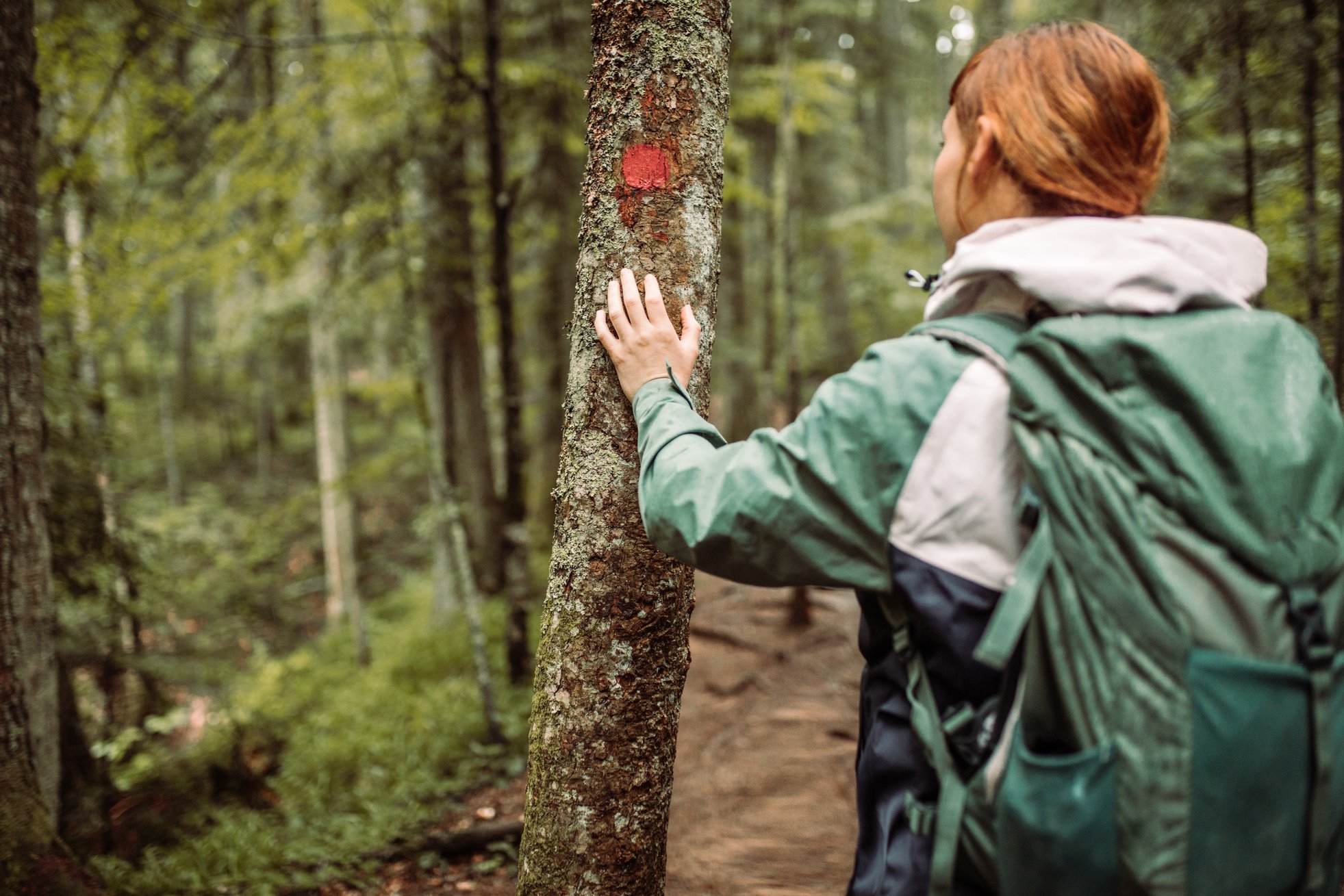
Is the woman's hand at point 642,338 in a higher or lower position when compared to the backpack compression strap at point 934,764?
higher

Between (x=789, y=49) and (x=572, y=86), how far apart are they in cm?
210

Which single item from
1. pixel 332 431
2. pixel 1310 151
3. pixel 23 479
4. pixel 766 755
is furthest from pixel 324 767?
pixel 1310 151

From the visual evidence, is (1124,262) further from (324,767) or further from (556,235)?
(556,235)

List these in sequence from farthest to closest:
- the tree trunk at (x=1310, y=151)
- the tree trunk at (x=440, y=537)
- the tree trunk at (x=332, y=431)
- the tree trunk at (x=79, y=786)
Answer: the tree trunk at (x=440, y=537)
the tree trunk at (x=332, y=431)
the tree trunk at (x=1310, y=151)
the tree trunk at (x=79, y=786)

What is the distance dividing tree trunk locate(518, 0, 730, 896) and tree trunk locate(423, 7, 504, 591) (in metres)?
4.10

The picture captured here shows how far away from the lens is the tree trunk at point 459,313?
6477 millimetres

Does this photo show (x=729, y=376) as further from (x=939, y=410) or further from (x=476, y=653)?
(x=939, y=410)

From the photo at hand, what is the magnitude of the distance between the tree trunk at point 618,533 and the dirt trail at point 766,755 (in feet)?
4.74

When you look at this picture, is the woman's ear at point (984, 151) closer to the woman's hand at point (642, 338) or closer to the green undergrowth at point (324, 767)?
the woman's hand at point (642, 338)

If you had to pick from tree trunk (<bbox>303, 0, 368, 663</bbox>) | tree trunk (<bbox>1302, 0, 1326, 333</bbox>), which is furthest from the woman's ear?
Answer: tree trunk (<bbox>303, 0, 368, 663</bbox>)

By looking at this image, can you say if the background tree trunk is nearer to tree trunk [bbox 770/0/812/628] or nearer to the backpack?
tree trunk [bbox 770/0/812/628]

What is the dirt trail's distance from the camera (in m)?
3.24

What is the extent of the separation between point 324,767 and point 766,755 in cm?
402

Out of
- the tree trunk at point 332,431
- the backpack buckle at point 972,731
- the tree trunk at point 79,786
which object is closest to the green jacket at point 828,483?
the backpack buckle at point 972,731
